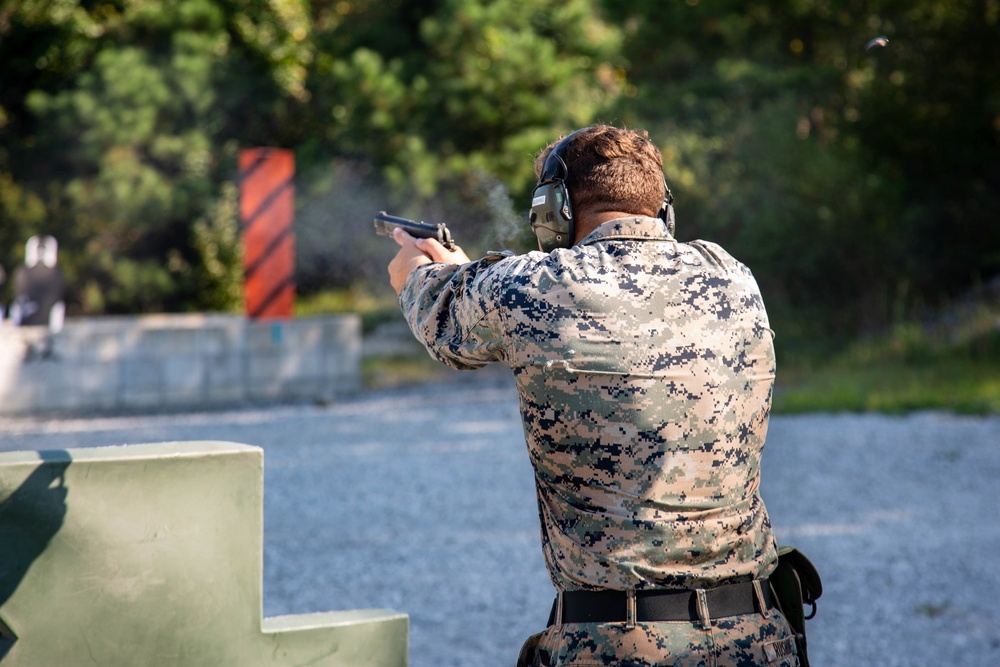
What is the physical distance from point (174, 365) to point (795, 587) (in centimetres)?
1003

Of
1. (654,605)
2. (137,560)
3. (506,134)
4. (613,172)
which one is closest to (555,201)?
(613,172)

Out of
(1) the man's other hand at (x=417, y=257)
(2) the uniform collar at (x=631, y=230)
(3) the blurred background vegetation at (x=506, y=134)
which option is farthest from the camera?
(3) the blurred background vegetation at (x=506, y=134)

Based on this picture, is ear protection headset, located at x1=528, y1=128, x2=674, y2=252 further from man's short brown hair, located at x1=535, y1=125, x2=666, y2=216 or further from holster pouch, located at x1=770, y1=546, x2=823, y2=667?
holster pouch, located at x1=770, y1=546, x2=823, y2=667

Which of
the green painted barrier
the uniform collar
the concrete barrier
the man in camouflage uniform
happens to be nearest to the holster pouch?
the man in camouflage uniform

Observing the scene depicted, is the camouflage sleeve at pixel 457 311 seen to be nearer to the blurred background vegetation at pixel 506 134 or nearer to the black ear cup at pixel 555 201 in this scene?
the black ear cup at pixel 555 201

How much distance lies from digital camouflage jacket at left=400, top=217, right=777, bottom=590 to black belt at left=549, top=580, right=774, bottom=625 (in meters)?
0.02

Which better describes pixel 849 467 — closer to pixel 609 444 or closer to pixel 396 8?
pixel 609 444

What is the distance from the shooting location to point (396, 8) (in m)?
18.7

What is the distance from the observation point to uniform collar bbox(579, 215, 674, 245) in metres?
2.05

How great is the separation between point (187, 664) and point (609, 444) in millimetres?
1259

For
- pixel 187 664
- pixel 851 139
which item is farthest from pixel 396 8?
pixel 187 664

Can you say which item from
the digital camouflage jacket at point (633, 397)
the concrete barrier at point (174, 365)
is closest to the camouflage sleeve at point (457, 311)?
the digital camouflage jacket at point (633, 397)

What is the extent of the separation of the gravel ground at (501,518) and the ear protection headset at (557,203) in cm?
256

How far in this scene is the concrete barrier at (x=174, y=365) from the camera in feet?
35.1
